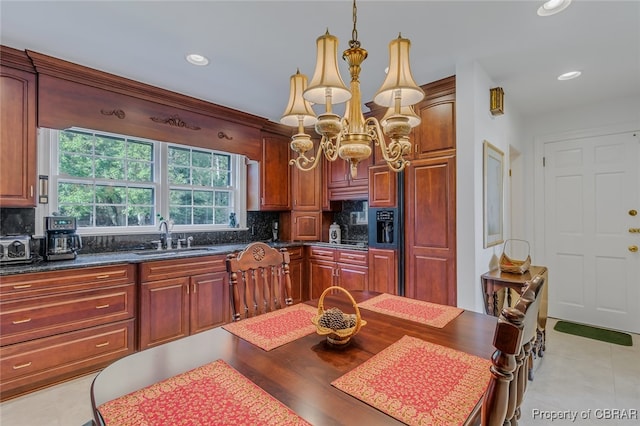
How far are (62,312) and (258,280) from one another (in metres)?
1.65

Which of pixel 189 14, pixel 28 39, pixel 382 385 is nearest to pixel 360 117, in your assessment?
pixel 382 385

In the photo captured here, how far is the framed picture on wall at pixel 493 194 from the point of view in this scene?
106 inches

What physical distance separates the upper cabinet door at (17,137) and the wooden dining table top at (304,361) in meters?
2.15

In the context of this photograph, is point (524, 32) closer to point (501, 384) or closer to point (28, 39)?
point (501, 384)

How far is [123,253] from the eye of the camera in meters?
3.00

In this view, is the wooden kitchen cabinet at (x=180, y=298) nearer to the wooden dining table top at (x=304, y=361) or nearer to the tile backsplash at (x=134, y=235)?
the tile backsplash at (x=134, y=235)

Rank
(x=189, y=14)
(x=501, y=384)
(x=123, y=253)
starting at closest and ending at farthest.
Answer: (x=501, y=384)
(x=189, y=14)
(x=123, y=253)

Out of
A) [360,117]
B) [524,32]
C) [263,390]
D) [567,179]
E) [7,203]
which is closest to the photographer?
[263,390]

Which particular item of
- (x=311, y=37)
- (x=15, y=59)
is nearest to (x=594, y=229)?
(x=311, y=37)

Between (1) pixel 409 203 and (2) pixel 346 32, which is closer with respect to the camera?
(2) pixel 346 32

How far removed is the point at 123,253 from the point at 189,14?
2268mm

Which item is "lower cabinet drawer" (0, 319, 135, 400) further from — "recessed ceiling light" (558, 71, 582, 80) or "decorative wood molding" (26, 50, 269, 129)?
"recessed ceiling light" (558, 71, 582, 80)

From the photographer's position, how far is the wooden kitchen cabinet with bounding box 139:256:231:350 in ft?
8.83

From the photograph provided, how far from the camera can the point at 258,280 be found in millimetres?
1832
